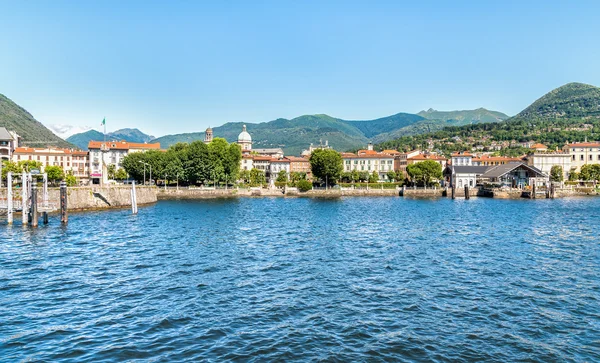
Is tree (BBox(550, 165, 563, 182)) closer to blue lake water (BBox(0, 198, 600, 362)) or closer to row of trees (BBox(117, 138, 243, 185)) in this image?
row of trees (BBox(117, 138, 243, 185))

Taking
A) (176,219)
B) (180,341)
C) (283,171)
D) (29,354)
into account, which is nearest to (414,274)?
(180,341)

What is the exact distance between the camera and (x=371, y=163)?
164875 millimetres

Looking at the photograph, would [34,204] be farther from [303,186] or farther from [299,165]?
[299,165]

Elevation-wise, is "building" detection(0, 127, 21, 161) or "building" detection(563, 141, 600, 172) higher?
"building" detection(0, 127, 21, 161)

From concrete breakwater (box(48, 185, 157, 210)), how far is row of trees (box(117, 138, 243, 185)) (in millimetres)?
34687

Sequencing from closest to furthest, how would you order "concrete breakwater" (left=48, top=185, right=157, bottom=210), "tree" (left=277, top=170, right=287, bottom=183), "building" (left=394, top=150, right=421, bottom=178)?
"concrete breakwater" (left=48, top=185, right=157, bottom=210)
"tree" (left=277, top=170, right=287, bottom=183)
"building" (left=394, top=150, right=421, bottom=178)

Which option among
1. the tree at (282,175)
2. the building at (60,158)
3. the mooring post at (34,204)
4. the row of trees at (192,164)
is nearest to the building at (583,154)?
the tree at (282,175)

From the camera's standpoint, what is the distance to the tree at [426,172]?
426ft

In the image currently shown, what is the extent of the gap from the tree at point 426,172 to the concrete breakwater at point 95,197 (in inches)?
3006

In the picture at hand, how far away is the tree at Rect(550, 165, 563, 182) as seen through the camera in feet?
438

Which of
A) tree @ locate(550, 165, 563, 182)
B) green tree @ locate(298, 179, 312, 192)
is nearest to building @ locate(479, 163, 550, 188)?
tree @ locate(550, 165, 563, 182)

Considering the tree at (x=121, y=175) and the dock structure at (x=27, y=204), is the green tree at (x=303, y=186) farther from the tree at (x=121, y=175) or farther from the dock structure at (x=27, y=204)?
the dock structure at (x=27, y=204)

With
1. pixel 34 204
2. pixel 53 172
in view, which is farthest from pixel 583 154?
pixel 34 204

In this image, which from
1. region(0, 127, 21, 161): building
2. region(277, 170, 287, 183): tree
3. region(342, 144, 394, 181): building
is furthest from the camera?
region(342, 144, 394, 181): building
